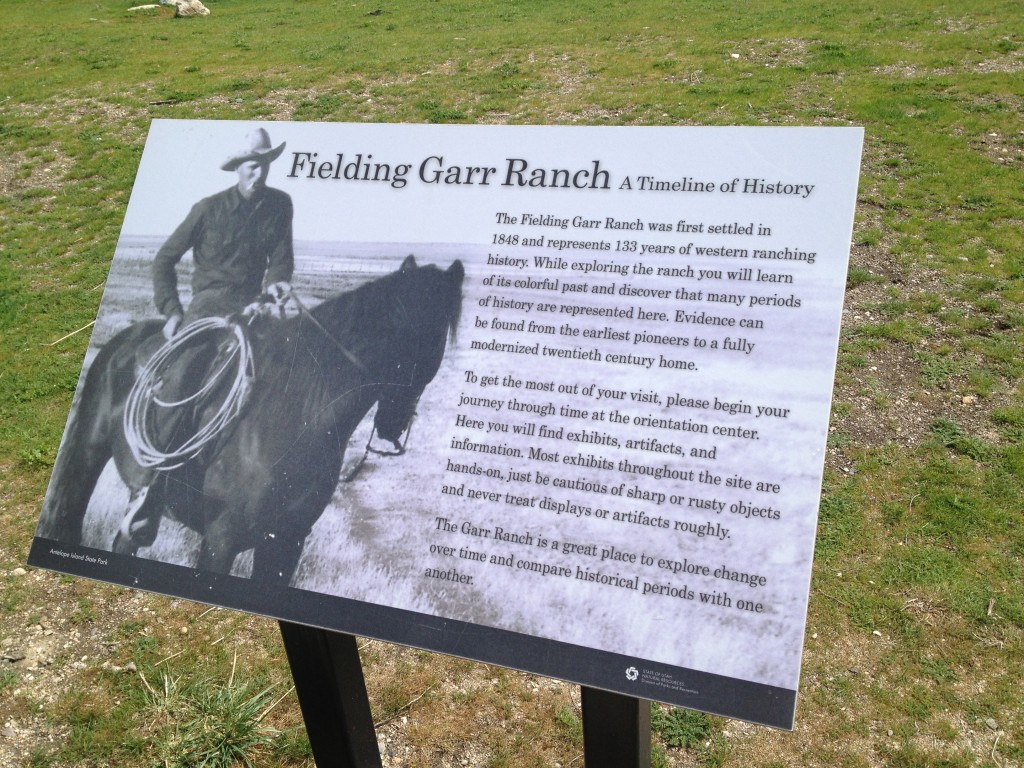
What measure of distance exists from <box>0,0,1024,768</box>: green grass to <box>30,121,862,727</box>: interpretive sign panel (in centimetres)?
150

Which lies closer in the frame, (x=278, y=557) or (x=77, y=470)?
(x=278, y=557)

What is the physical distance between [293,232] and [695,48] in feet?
31.4

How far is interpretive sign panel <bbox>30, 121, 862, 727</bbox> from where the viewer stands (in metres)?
1.63

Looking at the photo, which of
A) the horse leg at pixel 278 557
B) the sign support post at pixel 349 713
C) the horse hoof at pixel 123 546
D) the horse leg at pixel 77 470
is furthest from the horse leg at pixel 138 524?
the sign support post at pixel 349 713

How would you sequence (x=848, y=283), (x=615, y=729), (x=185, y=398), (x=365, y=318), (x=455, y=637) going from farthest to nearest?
(x=848, y=283), (x=185, y=398), (x=365, y=318), (x=615, y=729), (x=455, y=637)

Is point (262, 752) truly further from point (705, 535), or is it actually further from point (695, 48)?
point (695, 48)

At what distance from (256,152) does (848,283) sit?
185 inches

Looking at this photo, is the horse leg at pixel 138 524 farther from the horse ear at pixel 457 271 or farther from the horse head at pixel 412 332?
the horse ear at pixel 457 271

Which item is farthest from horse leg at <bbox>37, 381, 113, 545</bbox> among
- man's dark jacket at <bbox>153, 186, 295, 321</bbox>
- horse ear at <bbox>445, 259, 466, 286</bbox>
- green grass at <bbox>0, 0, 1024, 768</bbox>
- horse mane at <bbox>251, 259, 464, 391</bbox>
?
green grass at <bbox>0, 0, 1024, 768</bbox>

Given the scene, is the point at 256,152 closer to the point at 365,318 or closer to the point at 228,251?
the point at 228,251

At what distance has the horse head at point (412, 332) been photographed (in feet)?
6.29

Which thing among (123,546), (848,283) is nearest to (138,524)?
(123,546)

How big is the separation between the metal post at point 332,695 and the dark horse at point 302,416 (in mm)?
344

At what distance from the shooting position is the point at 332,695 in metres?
2.24
